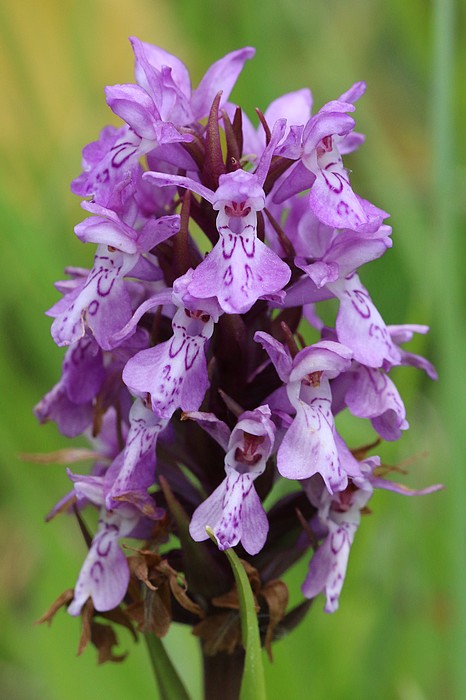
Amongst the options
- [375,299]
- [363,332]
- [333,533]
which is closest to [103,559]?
[333,533]

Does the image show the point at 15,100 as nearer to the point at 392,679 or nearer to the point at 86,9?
the point at 86,9

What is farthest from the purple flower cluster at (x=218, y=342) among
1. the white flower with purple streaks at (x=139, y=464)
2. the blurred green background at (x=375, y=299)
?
the blurred green background at (x=375, y=299)

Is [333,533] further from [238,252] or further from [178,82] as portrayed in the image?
[178,82]

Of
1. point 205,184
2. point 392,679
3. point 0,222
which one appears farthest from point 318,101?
point 205,184

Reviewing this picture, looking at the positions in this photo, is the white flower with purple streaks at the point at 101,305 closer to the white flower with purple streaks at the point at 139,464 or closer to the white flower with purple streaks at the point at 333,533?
the white flower with purple streaks at the point at 139,464

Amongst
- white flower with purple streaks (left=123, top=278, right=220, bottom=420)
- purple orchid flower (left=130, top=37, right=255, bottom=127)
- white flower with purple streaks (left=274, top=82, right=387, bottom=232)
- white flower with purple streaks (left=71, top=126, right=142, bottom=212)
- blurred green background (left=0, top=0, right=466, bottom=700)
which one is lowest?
blurred green background (left=0, top=0, right=466, bottom=700)

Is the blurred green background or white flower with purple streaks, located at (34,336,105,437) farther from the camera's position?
the blurred green background

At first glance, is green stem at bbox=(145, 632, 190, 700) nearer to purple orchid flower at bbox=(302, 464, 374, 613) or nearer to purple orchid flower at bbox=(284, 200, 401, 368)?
purple orchid flower at bbox=(302, 464, 374, 613)

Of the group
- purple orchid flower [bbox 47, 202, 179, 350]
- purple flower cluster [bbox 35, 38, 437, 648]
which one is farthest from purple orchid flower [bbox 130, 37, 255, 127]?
purple orchid flower [bbox 47, 202, 179, 350]
